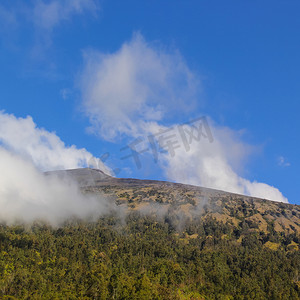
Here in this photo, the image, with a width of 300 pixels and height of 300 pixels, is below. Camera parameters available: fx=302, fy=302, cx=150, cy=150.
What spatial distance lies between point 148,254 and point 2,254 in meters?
83.5

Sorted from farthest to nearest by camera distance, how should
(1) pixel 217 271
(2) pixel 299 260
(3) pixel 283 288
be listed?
(2) pixel 299 260 → (1) pixel 217 271 → (3) pixel 283 288

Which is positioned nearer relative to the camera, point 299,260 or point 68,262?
point 68,262

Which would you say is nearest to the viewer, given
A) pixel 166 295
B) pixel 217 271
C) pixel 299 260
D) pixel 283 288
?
pixel 166 295

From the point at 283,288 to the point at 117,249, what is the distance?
100690mm

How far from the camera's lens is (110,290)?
9862 cm

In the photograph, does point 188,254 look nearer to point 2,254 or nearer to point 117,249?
point 117,249

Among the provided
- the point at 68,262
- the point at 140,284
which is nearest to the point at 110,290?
the point at 140,284

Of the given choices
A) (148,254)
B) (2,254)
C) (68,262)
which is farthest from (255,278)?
(2,254)

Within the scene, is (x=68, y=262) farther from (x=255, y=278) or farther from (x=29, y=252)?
(x=255, y=278)

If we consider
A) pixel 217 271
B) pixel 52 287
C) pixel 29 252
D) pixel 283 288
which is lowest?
pixel 283 288

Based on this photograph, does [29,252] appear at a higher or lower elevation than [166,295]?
higher

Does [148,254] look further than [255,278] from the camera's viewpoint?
Yes

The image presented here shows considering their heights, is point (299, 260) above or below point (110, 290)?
below

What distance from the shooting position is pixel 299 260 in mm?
182625
